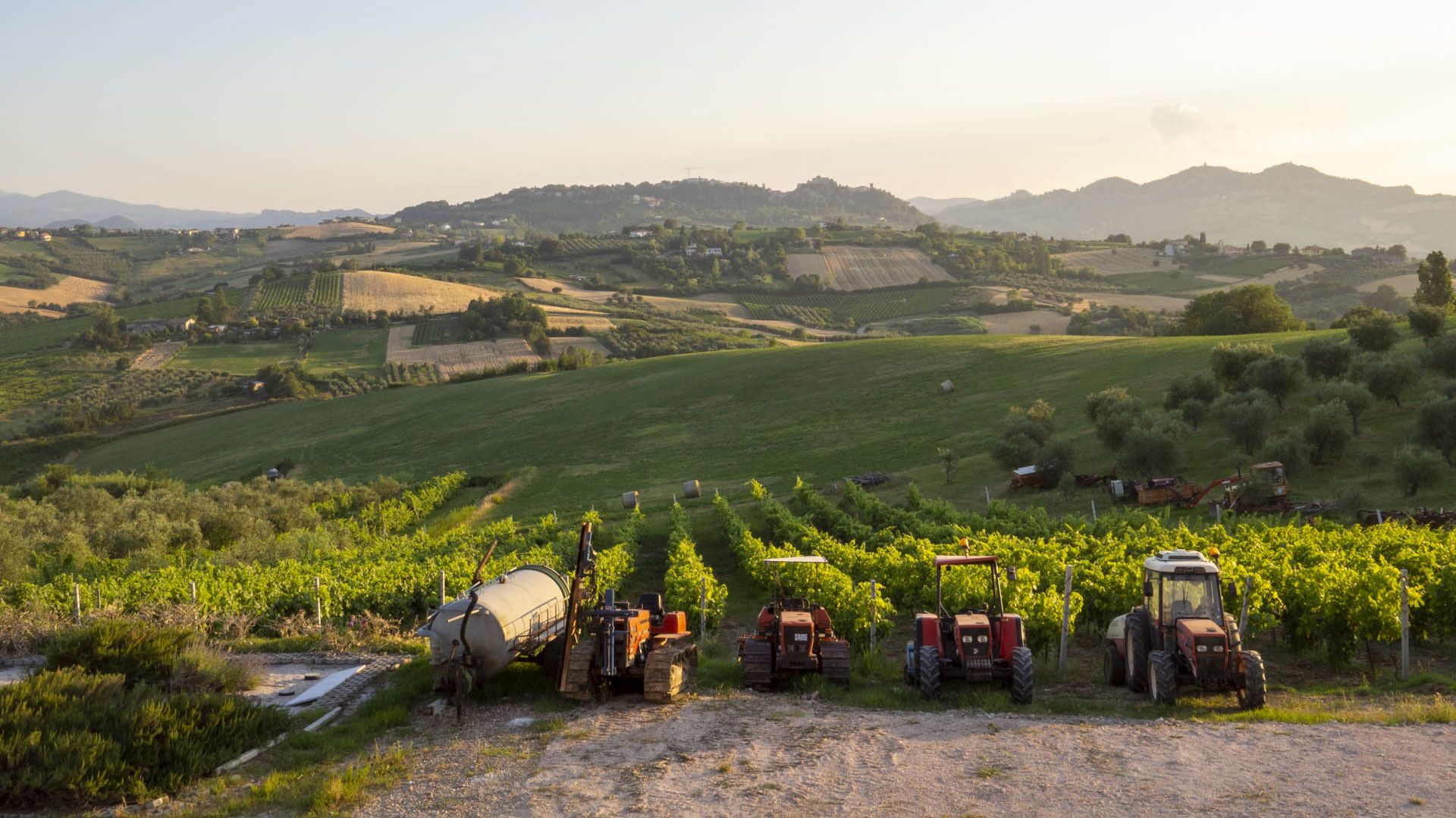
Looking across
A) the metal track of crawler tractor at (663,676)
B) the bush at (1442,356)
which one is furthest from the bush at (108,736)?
the bush at (1442,356)

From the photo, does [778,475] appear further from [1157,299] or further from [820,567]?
[1157,299]

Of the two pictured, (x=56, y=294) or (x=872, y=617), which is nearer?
(x=872, y=617)

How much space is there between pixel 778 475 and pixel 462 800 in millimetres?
37896

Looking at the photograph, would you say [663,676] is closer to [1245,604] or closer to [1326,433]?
[1245,604]

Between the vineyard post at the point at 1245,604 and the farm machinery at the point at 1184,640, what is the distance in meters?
2.42

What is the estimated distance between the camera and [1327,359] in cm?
4256

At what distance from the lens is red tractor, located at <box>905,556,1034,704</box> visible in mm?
14422

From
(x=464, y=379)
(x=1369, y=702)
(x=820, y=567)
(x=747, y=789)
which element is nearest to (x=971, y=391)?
(x=820, y=567)

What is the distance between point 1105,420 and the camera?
40.2 metres

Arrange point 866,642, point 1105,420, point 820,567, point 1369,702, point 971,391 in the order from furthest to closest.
Answer: point 971,391
point 1105,420
point 820,567
point 866,642
point 1369,702

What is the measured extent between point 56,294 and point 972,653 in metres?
205

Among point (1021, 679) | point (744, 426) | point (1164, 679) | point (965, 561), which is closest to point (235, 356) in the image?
point (744, 426)

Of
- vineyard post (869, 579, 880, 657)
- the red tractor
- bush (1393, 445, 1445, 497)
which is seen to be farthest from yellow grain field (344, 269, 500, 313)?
the red tractor

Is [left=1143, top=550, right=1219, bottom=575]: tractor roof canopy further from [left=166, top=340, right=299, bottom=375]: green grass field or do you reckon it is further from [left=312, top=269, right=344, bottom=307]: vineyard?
[left=312, top=269, right=344, bottom=307]: vineyard
